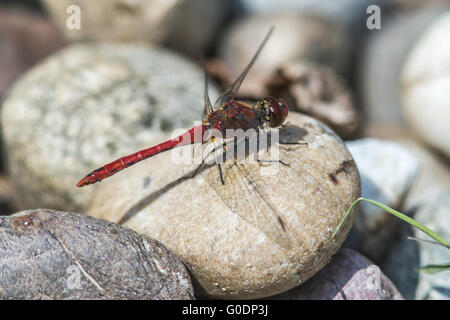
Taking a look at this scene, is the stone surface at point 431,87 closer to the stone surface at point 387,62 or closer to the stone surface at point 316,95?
the stone surface at point 316,95

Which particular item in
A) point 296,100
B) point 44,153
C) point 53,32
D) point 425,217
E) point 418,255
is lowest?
point 418,255

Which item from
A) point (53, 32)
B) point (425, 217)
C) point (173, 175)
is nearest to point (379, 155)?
point (425, 217)

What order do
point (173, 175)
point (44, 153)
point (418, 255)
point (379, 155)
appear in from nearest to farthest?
1. point (173, 175)
2. point (418, 255)
3. point (379, 155)
4. point (44, 153)

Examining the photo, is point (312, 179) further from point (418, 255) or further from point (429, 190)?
point (429, 190)

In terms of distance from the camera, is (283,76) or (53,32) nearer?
(283,76)

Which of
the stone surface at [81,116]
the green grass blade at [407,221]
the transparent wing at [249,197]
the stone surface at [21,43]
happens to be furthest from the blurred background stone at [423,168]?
the stone surface at [21,43]

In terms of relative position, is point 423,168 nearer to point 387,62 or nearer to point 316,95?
point 316,95
